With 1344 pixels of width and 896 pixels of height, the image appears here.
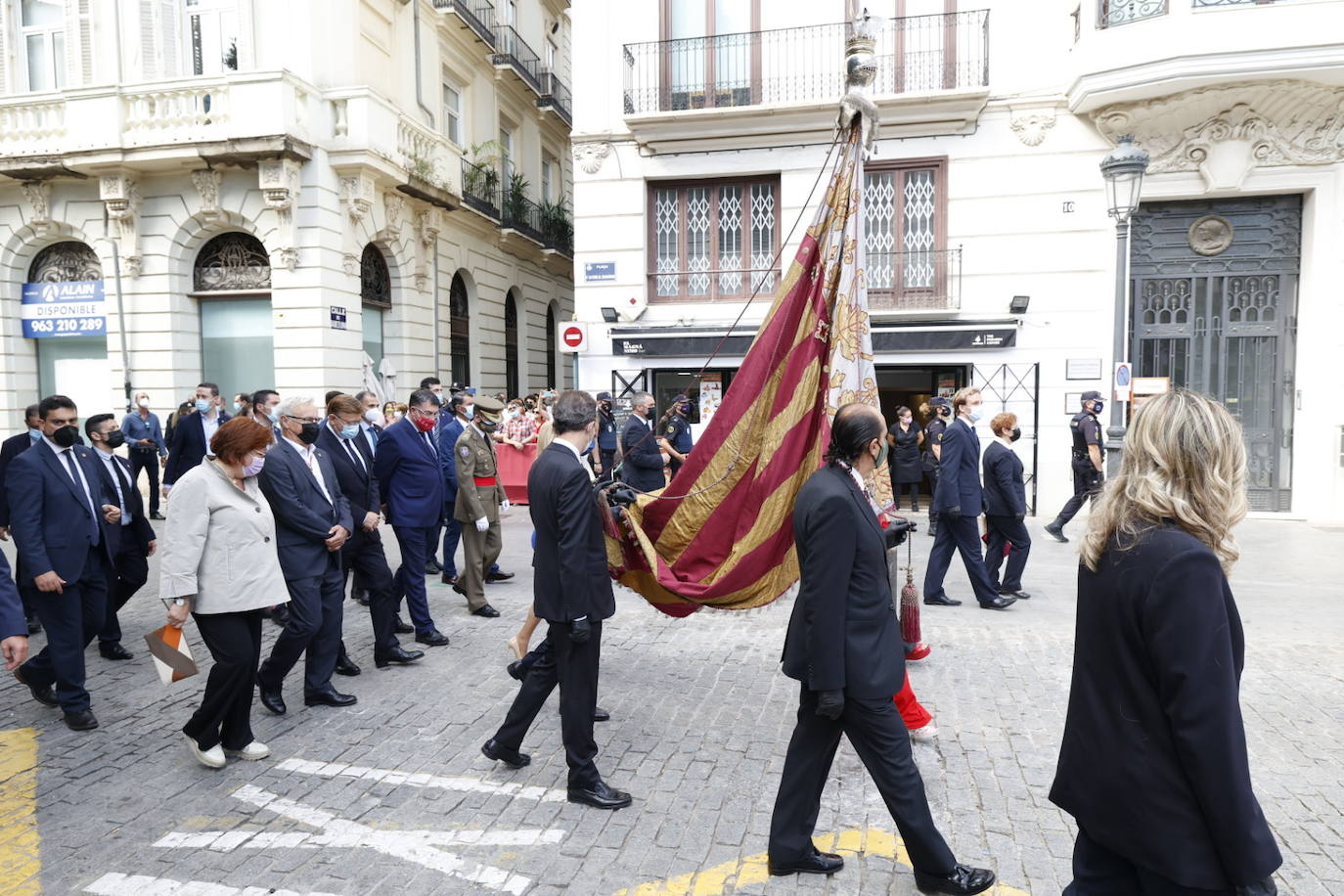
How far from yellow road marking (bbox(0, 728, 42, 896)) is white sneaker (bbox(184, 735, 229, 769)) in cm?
68

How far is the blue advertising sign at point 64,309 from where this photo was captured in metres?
16.9

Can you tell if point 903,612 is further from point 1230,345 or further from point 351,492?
point 1230,345

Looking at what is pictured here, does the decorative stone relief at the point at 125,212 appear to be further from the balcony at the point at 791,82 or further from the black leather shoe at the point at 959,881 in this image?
the black leather shoe at the point at 959,881

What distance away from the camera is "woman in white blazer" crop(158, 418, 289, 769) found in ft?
13.8

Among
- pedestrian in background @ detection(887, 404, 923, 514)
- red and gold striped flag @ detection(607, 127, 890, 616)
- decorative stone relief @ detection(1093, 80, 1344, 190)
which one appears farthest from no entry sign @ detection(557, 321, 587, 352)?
red and gold striped flag @ detection(607, 127, 890, 616)

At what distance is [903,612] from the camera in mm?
5434

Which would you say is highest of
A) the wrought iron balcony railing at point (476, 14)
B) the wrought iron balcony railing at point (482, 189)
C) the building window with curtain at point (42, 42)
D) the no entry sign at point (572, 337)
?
the wrought iron balcony railing at point (476, 14)

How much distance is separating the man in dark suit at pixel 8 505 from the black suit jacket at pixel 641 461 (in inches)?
220

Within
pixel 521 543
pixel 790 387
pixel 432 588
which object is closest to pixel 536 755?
pixel 790 387

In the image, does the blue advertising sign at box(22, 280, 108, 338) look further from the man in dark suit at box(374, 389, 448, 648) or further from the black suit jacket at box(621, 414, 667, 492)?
the man in dark suit at box(374, 389, 448, 648)

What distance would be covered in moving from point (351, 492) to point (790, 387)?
11.0 feet

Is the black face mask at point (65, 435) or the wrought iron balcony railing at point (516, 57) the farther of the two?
the wrought iron balcony railing at point (516, 57)

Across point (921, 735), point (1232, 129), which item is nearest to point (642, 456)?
point (921, 735)

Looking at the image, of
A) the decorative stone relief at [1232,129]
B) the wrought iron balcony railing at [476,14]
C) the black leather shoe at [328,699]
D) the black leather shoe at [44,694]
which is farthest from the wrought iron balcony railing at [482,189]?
the black leather shoe at [328,699]
